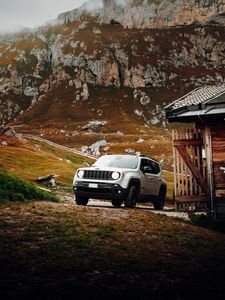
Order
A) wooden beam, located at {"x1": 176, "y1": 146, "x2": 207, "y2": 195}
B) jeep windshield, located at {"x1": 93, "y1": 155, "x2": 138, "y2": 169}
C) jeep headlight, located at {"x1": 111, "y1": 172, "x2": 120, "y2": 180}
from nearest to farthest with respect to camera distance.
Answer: wooden beam, located at {"x1": 176, "y1": 146, "x2": 207, "y2": 195}, jeep headlight, located at {"x1": 111, "y1": 172, "x2": 120, "y2": 180}, jeep windshield, located at {"x1": 93, "y1": 155, "x2": 138, "y2": 169}

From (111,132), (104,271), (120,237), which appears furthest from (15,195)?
(111,132)

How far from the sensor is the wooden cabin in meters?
17.5

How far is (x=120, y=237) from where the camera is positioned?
36.5 feet

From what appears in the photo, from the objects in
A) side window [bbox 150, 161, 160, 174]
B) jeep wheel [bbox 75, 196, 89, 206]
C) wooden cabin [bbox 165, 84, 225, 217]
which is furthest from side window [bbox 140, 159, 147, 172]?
jeep wheel [bbox 75, 196, 89, 206]

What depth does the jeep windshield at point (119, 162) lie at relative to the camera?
66.7 feet

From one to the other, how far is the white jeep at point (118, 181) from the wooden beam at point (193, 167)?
2408 millimetres

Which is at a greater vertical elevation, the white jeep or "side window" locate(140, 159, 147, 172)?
"side window" locate(140, 159, 147, 172)

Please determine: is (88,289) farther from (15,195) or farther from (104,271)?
(15,195)

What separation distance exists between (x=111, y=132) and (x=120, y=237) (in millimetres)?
146235

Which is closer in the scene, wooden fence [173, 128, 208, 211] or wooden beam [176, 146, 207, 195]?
wooden beam [176, 146, 207, 195]

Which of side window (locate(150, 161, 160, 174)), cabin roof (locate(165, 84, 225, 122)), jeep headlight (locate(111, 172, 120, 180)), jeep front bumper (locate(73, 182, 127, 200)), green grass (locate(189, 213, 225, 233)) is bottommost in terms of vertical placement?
green grass (locate(189, 213, 225, 233))

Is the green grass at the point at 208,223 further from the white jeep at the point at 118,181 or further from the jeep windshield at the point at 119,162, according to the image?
the jeep windshield at the point at 119,162

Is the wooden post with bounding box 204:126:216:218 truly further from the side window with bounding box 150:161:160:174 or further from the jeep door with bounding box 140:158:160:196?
the side window with bounding box 150:161:160:174

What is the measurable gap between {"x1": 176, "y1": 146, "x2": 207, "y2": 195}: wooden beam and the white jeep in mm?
2408
